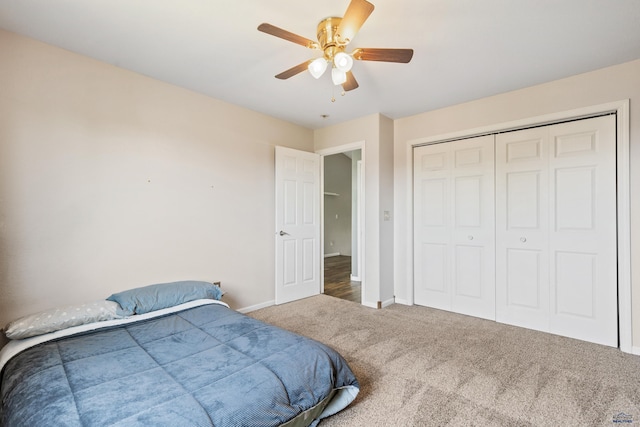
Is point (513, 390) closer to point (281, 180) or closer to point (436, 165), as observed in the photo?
point (436, 165)

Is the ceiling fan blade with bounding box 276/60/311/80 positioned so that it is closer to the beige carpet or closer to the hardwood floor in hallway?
the beige carpet

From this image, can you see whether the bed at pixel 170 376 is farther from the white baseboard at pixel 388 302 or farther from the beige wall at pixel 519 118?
the beige wall at pixel 519 118

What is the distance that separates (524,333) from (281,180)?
3151 millimetres

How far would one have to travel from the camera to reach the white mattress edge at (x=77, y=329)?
5.60 ft

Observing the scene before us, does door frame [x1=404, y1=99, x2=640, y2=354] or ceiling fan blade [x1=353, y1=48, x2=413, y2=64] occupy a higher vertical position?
ceiling fan blade [x1=353, y1=48, x2=413, y2=64]

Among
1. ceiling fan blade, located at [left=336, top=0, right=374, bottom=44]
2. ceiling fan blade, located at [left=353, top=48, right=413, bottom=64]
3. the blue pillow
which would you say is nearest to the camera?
ceiling fan blade, located at [left=336, top=0, right=374, bottom=44]

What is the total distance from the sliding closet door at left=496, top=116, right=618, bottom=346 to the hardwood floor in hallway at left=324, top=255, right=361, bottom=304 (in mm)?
1898

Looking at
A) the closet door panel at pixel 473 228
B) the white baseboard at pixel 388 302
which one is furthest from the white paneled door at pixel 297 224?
the closet door panel at pixel 473 228

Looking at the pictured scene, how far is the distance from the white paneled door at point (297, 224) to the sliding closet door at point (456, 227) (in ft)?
4.60

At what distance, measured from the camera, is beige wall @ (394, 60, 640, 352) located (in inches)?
98.0

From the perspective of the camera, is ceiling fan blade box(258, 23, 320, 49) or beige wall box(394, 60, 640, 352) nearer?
ceiling fan blade box(258, 23, 320, 49)

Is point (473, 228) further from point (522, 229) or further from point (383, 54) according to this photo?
point (383, 54)

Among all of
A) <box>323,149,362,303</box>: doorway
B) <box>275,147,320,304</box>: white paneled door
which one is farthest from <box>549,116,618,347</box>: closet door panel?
<box>323,149,362,303</box>: doorway

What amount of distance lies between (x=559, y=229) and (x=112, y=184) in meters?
4.17
